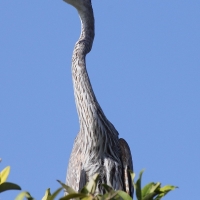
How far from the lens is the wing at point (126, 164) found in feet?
22.0

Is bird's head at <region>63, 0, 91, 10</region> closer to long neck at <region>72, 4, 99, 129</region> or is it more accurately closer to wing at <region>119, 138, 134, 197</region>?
long neck at <region>72, 4, 99, 129</region>

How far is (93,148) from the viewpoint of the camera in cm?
686

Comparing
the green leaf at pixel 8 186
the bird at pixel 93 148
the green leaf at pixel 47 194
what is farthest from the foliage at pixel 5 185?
the bird at pixel 93 148

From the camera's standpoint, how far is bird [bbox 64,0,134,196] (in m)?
6.68

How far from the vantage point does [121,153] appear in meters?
7.09

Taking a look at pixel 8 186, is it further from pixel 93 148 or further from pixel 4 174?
pixel 93 148

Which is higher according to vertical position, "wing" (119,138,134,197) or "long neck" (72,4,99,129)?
"long neck" (72,4,99,129)

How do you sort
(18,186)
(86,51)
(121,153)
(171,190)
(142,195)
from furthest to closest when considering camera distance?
(86,51)
(121,153)
(171,190)
(142,195)
(18,186)

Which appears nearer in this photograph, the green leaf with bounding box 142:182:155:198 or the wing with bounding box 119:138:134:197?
the green leaf with bounding box 142:182:155:198

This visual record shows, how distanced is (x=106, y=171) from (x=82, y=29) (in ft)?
7.03

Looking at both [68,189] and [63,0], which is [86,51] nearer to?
[63,0]

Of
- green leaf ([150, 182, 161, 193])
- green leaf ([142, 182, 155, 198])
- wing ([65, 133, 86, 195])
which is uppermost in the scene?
wing ([65, 133, 86, 195])

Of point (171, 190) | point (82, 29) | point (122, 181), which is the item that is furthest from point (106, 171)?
point (171, 190)

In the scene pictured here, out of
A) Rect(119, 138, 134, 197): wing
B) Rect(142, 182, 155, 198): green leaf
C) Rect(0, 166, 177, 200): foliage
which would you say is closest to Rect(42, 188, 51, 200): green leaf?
Rect(0, 166, 177, 200): foliage
